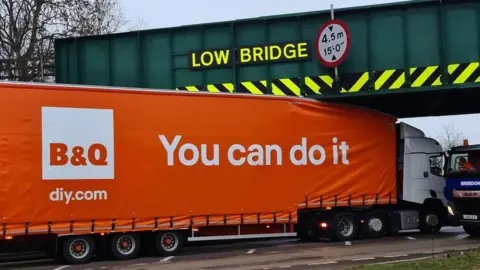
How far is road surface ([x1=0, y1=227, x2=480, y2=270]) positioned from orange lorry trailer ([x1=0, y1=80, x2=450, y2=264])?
678 millimetres

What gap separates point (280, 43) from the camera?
1781 centimetres

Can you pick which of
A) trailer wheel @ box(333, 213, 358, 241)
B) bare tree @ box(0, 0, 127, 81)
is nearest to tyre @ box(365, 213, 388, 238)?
trailer wheel @ box(333, 213, 358, 241)

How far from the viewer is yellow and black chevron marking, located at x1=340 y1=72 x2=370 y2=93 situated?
17.2 m

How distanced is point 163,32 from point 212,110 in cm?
467

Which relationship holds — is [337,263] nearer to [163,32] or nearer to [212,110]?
[212,110]

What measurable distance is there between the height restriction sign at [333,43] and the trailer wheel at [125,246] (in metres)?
7.29

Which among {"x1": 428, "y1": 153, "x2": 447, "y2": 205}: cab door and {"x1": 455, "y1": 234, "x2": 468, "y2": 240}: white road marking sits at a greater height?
{"x1": 428, "y1": 153, "x2": 447, "y2": 205}: cab door

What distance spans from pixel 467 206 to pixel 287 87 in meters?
6.12

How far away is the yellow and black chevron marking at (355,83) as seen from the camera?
17.2 meters

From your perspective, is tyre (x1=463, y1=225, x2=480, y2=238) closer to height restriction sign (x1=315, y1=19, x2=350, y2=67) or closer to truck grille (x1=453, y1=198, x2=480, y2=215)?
truck grille (x1=453, y1=198, x2=480, y2=215)

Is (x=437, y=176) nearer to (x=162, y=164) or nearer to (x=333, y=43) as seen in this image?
(x=333, y=43)

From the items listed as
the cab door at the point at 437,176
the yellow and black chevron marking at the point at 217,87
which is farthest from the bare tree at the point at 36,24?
the cab door at the point at 437,176

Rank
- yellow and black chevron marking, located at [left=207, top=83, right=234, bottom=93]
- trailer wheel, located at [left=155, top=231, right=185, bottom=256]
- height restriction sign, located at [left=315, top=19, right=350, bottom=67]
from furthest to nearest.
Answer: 1. yellow and black chevron marking, located at [left=207, top=83, right=234, bottom=93]
2. height restriction sign, located at [left=315, top=19, right=350, bottom=67]
3. trailer wheel, located at [left=155, top=231, right=185, bottom=256]

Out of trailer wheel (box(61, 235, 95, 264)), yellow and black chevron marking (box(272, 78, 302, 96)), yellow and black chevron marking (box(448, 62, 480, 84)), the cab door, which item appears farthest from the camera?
the cab door
